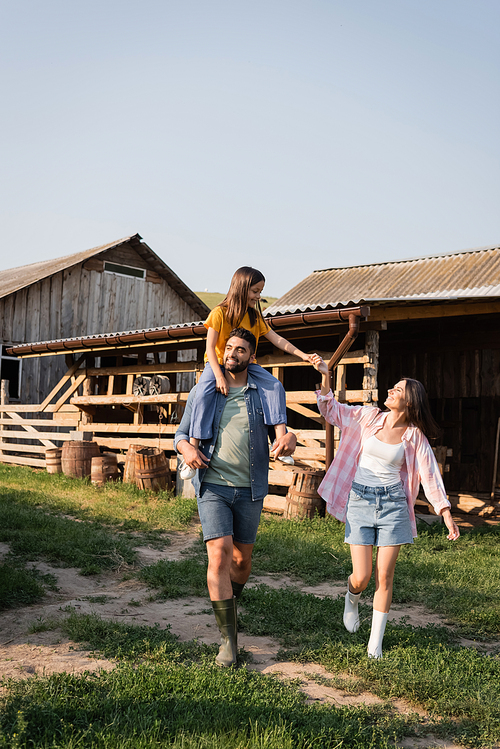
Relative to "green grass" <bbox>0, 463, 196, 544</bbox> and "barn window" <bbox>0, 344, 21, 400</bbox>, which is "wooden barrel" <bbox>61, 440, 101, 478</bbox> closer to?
"green grass" <bbox>0, 463, 196, 544</bbox>

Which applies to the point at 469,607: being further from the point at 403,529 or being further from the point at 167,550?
the point at 167,550

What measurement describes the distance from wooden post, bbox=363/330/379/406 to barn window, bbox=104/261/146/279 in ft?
41.0

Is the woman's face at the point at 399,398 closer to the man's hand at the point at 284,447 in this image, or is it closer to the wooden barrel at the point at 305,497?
the man's hand at the point at 284,447

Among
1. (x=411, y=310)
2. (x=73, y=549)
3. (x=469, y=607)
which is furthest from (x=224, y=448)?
(x=411, y=310)

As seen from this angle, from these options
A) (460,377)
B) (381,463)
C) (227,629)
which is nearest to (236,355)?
(381,463)

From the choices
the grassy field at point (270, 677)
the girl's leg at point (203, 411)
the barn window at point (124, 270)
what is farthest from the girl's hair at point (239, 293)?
the barn window at point (124, 270)

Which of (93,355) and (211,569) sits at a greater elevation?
(93,355)

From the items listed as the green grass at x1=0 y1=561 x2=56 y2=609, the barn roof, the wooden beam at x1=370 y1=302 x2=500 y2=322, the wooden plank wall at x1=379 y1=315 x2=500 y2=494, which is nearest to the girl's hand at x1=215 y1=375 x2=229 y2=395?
the green grass at x1=0 y1=561 x2=56 y2=609

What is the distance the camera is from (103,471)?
11.3 meters

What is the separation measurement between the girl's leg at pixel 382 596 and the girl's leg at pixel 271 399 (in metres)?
1.11

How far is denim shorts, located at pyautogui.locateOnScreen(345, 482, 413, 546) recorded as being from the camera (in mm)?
4047

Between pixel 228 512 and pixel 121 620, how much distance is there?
56.4 inches

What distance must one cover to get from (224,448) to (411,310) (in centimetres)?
558

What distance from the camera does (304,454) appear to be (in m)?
9.41
